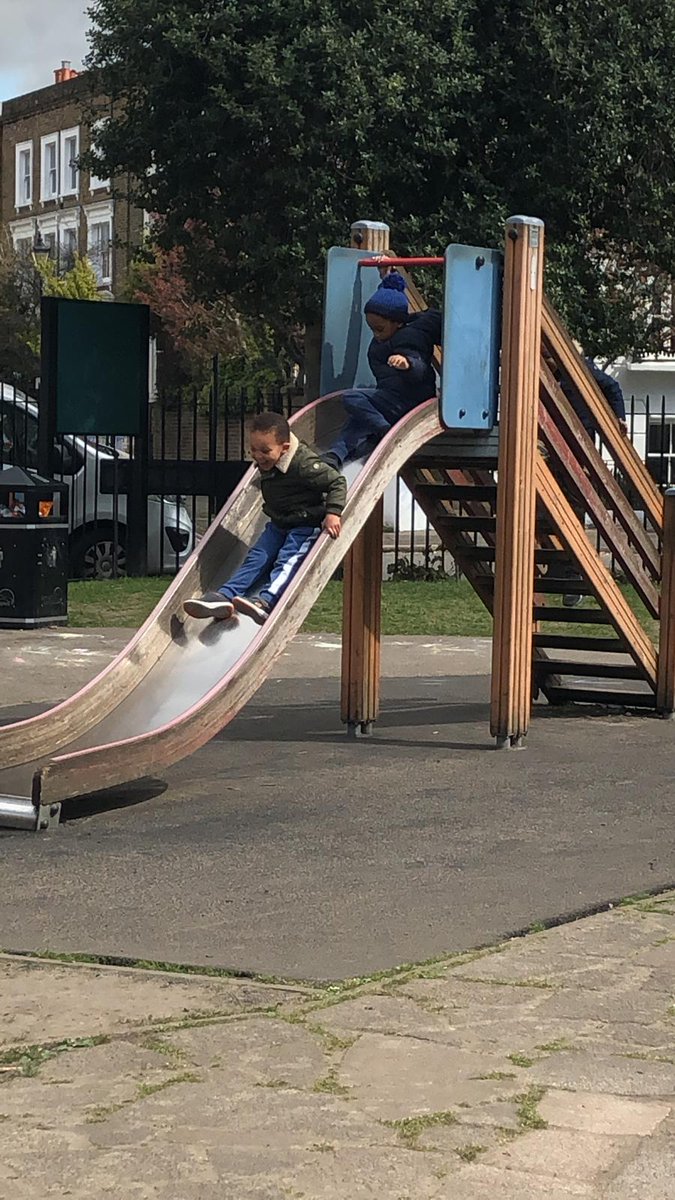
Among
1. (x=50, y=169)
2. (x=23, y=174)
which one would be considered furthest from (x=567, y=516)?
(x=23, y=174)

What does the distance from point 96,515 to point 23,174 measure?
45.9 m

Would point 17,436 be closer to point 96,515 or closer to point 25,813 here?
point 96,515

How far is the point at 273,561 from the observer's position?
912cm

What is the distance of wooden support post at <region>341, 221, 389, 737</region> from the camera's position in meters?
10.8

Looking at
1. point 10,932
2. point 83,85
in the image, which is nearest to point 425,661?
point 10,932

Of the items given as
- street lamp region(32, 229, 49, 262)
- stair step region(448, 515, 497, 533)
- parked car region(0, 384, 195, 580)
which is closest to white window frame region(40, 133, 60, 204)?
street lamp region(32, 229, 49, 262)

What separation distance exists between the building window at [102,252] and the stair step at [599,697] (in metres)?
48.1

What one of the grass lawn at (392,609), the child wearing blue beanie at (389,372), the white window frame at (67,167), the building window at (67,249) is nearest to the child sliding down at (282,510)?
the child wearing blue beanie at (389,372)

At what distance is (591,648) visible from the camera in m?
11.5

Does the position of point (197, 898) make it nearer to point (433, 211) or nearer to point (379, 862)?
point (379, 862)

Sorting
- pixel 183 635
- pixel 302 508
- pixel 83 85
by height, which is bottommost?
pixel 183 635

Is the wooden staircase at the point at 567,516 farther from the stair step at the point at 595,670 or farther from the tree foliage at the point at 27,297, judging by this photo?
the tree foliage at the point at 27,297

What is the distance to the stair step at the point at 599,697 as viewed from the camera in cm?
1175

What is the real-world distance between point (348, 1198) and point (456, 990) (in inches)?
59.2
